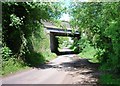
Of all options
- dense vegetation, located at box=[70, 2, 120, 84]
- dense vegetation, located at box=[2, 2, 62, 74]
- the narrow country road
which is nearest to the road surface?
the narrow country road

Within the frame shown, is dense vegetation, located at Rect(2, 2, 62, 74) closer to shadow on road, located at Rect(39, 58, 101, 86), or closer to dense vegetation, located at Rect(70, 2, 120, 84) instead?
dense vegetation, located at Rect(70, 2, 120, 84)

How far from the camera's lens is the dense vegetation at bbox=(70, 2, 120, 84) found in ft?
44.3

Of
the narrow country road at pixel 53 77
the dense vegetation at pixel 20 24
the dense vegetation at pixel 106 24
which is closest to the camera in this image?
the dense vegetation at pixel 106 24

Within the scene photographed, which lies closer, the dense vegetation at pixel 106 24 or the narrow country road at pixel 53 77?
the dense vegetation at pixel 106 24

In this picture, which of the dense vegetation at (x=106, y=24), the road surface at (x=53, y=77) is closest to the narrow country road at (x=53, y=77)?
the road surface at (x=53, y=77)

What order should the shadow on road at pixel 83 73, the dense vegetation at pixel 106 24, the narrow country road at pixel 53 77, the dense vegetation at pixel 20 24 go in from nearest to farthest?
the dense vegetation at pixel 106 24, the narrow country road at pixel 53 77, the shadow on road at pixel 83 73, the dense vegetation at pixel 20 24

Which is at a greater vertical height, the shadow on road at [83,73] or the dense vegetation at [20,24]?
the dense vegetation at [20,24]

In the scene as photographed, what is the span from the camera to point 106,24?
1738 cm

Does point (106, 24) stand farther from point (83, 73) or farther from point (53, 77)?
point (53, 77)

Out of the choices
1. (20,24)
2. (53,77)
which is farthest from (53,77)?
(20,24)

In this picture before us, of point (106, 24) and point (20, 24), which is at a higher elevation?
point (20, 24)

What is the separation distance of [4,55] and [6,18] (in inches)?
133

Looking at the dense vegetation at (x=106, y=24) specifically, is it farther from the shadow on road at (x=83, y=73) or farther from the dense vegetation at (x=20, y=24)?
the dense vegetation at (x=20, y=24)

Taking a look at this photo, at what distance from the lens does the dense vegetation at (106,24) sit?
13.5 m
